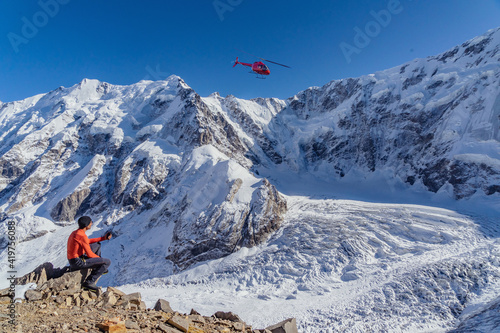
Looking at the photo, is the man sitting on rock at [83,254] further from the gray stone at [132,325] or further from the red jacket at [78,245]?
the gray stone at [132,325]

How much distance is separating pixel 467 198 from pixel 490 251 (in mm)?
29093

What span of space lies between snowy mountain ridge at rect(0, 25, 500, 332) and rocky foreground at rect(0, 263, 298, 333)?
60.7 feet

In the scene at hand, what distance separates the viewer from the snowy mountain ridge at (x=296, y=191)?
29.5 meters

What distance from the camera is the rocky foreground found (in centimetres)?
668

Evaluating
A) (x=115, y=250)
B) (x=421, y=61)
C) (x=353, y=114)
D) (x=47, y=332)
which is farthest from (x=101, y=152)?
(x=421, y=61)

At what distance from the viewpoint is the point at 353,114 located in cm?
10625

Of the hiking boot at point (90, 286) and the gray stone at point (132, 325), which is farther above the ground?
the hiking boot at point (90, 286)

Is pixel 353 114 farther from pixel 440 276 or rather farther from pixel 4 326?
pixel 4 326

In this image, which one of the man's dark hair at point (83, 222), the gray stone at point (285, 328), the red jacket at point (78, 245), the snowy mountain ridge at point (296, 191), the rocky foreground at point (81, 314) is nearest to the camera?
the rocky foreground at point (81, 314)

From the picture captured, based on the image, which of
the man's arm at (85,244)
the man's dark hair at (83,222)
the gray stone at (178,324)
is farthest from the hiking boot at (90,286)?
the gray stone at (178,324)

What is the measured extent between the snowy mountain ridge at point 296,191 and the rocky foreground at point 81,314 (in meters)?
18.5

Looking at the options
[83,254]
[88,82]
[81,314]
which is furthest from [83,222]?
[88,82]

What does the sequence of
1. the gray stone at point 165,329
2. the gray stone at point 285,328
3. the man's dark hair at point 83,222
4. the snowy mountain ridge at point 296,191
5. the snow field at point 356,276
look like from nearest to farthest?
1. the gray stone at point 165,329
2. the man's dark hair at point 83,222
3. the gray stone at point 285,328
4. the snow field at point 356,276
5. the snowy mountain ridge at point 296,191

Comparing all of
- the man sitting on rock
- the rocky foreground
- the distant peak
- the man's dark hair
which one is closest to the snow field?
the rocky foreground
